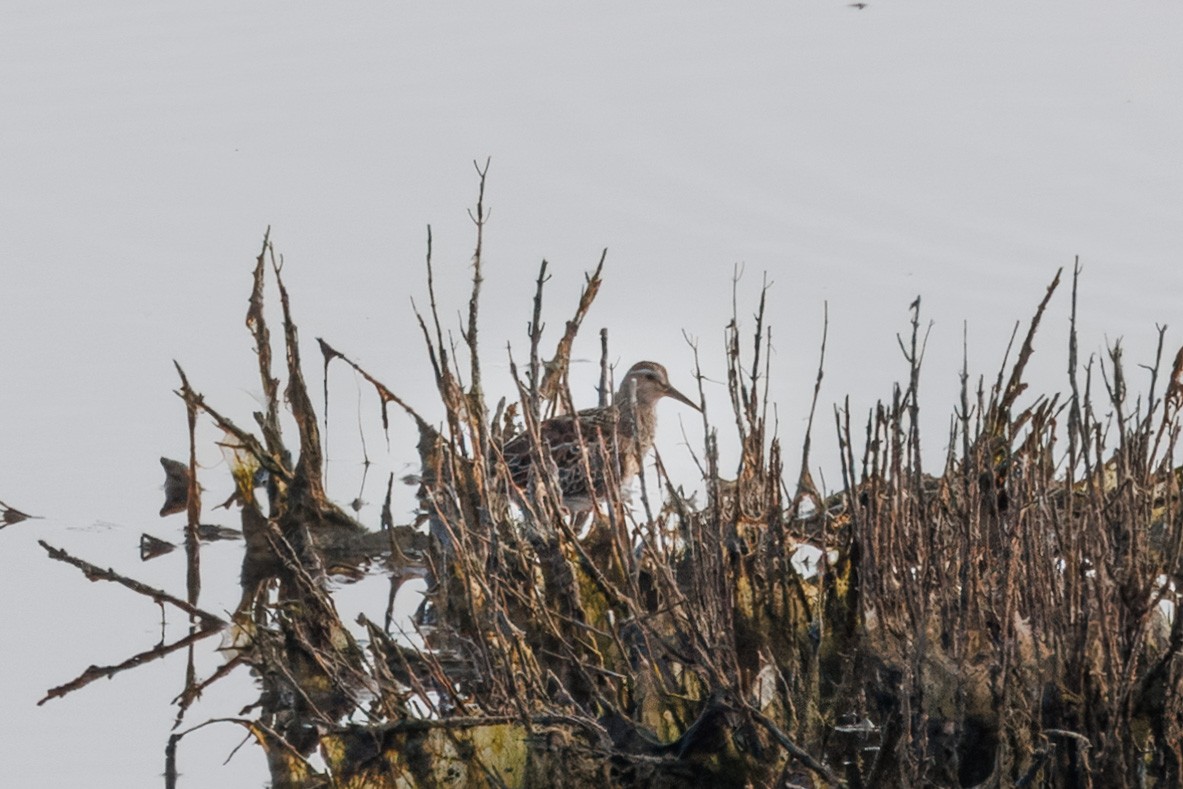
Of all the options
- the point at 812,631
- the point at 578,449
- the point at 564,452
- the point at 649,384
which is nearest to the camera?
the point at 812,631

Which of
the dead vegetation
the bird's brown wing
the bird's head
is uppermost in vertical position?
the bird's head

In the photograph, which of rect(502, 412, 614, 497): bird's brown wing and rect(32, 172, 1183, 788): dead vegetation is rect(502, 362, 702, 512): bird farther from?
rect(32, 172, 1183, 788): dead vegetation

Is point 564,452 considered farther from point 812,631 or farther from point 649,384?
point 812,631

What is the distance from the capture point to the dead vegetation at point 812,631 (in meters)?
5.20

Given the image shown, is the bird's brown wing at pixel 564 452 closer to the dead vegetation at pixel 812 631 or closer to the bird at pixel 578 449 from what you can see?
the bird at pixel 578 449

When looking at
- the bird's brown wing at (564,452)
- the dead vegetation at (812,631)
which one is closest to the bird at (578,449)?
the bird's brown wing at (564,452)

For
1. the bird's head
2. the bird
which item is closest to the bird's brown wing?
the bird

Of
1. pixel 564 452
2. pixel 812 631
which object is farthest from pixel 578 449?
pixel 812 631

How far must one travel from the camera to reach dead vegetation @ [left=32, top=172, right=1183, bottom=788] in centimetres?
520

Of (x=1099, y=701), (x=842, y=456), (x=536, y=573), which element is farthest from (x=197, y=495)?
(x=1099, y=701)

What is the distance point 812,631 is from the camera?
21.2ft

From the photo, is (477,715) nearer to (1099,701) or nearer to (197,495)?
(1099,701)

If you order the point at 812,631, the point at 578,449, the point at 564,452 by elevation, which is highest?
the point at 564,452

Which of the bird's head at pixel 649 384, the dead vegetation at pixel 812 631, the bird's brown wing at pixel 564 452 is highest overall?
the bird's head at pixel 649 384
